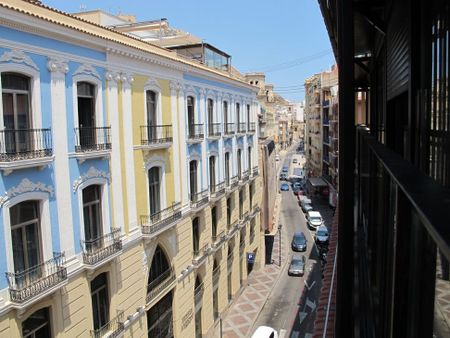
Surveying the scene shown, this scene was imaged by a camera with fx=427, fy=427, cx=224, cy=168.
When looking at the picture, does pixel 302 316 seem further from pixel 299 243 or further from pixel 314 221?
pixel 314 221

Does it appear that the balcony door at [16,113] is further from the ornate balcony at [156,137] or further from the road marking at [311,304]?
the road marking at [311,304]

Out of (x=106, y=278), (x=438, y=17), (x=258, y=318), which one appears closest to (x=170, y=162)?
(x=106, y=278)

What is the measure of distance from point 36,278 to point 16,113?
4.04 metres

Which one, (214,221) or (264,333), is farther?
(214,221)

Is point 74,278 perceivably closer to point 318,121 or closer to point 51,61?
point 51,61

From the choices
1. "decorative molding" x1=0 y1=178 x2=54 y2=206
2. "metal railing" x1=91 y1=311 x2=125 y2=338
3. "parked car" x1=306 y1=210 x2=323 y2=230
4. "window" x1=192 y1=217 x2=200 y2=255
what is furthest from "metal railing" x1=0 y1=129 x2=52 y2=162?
"parked car" x1=306 y1=210 x2=323 y2=230

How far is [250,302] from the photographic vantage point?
2786cm

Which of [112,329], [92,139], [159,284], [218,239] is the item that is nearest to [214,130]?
[218,239]

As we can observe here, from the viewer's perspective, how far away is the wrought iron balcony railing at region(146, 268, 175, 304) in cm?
1648

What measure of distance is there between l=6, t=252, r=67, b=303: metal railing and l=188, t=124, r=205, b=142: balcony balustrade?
32.5ft

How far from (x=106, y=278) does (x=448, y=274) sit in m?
13.7

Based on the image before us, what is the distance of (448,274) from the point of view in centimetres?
112

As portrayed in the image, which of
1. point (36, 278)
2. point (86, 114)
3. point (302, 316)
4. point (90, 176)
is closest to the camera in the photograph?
point (36, 278)

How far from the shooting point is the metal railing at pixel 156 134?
15.5 m
